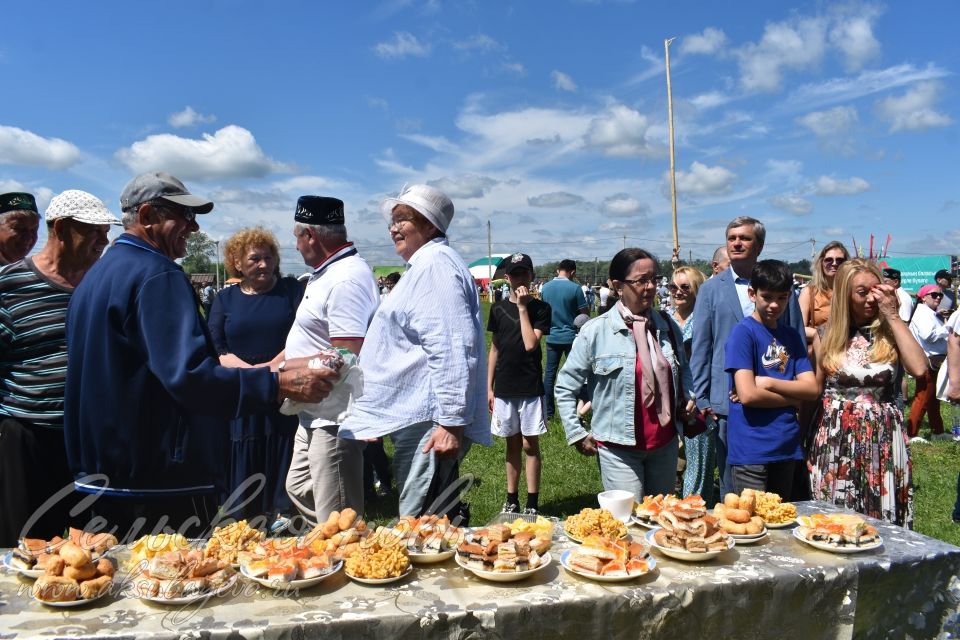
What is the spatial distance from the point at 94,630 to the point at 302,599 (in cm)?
48

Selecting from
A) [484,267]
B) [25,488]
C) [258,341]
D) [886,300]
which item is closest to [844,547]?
[886,300]

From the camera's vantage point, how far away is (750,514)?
7.48ft

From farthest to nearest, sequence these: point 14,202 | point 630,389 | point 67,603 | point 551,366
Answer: point 551,366 < point 14,202 < point 630,389 < point 67,603

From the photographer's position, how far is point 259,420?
412cm

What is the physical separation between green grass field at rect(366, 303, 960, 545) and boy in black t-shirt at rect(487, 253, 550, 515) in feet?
1.00

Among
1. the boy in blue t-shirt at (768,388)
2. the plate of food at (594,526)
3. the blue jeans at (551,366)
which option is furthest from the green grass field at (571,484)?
the plate of food at (594,526)

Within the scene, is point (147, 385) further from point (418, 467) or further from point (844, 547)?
point (844, 547)

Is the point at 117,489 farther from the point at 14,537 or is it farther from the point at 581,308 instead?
the point at 581,308

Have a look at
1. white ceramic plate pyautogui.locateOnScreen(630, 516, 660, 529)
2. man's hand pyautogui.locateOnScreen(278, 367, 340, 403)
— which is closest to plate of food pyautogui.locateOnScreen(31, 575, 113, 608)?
man's hand pyautogui.locateOnScreen(278, 367, 340, 403)

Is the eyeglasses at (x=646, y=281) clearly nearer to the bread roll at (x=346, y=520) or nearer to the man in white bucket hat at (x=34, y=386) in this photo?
the bread roll at (x=346, y=520)

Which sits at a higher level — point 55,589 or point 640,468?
point 55,589

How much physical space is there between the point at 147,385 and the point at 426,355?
3.55ft

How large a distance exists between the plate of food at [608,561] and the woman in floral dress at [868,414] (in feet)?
6.70

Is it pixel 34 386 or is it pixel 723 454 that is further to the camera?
pixel 723 454
